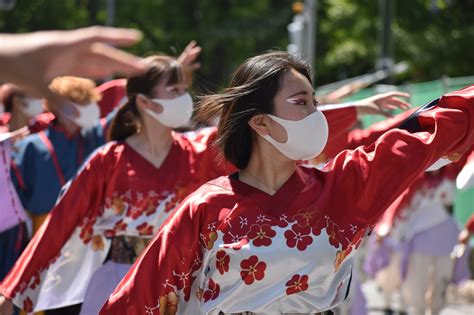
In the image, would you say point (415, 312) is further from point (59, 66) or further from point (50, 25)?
point (50, 25)

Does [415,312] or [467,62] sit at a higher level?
[415,312]

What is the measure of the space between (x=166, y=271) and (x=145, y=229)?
1552mm

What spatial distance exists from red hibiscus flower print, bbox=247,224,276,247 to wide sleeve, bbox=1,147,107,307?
148cm

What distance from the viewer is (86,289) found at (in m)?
5.25

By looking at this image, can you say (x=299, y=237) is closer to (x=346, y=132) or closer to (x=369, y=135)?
(x=369, y=135)

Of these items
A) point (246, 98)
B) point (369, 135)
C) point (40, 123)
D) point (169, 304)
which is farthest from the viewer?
point (40, 123)

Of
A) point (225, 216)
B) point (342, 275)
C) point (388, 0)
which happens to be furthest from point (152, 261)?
point (388, 0)

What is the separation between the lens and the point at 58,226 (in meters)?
4.86

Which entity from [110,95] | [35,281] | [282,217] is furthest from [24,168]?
[282,217]

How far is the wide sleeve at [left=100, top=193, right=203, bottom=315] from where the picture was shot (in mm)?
3611

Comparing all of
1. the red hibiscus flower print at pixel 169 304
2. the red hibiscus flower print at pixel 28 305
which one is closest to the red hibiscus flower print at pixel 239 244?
the red hibiscus flower print at pixel 169 304

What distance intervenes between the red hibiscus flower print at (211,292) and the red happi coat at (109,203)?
4.21 feet

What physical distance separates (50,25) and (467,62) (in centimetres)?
790

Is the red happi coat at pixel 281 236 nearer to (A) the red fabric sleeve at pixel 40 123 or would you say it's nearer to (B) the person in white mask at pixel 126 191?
(B) the person in white mask at pixel 126 191
